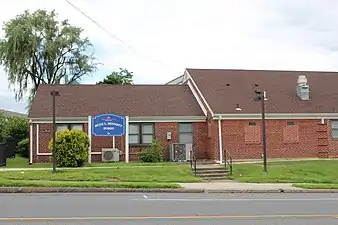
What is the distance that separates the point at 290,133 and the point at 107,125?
1137cm

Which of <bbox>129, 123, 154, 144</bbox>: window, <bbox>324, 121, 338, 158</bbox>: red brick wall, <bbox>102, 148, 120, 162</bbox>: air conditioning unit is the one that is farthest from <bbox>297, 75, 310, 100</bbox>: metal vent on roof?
<bbox>102, 148, 120, 162</bbox>: air conditioning unit

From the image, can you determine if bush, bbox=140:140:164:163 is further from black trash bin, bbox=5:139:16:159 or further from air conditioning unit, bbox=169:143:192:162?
black trash bin, bbox=5:139:16:159

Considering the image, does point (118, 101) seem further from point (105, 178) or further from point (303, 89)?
point (105, 178)

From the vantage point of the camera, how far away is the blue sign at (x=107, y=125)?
1208 inches

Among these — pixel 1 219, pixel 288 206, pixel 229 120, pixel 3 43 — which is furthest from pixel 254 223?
pixel 3 43

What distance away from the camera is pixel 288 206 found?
1372 centimetres

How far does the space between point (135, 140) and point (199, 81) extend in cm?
649

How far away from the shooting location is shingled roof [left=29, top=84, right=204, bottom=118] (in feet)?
107

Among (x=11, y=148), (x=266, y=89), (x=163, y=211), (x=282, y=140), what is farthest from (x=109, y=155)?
(x=163, y=211)

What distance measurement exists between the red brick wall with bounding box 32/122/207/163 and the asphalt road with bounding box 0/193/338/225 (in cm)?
1617

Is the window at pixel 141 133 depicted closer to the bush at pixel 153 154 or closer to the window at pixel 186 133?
the bush at pixel 153 154

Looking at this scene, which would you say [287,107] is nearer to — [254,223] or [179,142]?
[179,142]

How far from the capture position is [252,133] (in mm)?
31656

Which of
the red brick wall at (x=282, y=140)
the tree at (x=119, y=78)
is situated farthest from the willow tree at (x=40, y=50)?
the red brick wall at (x=282, y=140)
